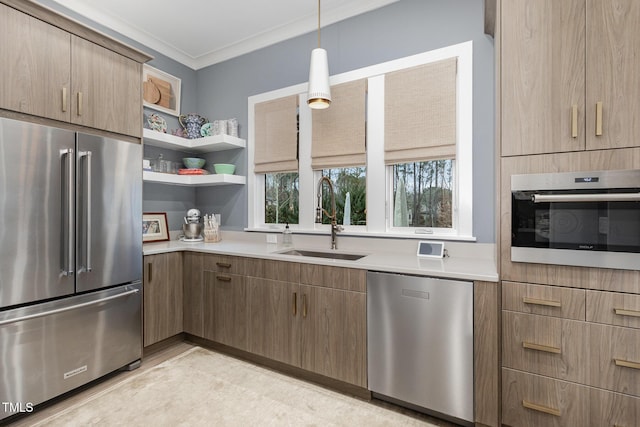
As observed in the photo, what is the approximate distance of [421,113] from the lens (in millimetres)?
2414

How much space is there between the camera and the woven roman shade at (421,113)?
7.61 feet

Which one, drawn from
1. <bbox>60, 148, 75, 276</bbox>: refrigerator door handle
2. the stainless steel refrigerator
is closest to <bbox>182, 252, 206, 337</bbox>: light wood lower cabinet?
the stainless steel refrigerator

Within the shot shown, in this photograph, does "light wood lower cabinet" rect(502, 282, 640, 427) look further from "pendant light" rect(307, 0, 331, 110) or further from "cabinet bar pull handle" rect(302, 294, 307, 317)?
"pendant light" rect(307, 0, 331, 110)

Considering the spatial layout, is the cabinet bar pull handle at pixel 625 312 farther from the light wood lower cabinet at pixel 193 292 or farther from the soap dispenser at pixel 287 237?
the light wood lower cabinet at pixel 193 292

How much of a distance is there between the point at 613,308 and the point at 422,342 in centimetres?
91

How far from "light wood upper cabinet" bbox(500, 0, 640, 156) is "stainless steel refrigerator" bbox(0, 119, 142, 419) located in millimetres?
2551

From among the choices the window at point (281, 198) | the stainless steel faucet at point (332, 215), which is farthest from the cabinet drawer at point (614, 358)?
the window at point (281, 198)

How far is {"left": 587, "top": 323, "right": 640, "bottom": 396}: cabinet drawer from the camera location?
142cm

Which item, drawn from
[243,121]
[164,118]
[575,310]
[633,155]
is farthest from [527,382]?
[164,118]

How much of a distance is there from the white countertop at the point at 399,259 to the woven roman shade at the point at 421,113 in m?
0.71

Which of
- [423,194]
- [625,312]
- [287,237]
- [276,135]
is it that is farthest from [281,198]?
[625,312]

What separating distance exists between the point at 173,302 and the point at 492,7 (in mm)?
3285

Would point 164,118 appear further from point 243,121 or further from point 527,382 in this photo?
point 527,382

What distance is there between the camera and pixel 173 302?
2.81m
